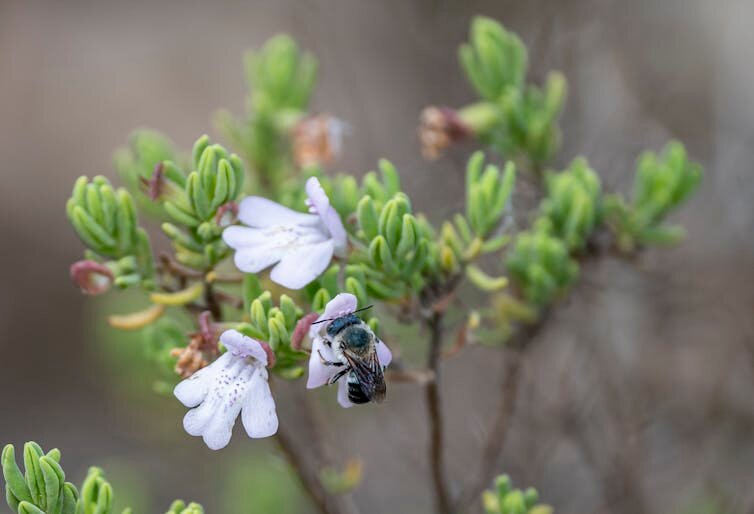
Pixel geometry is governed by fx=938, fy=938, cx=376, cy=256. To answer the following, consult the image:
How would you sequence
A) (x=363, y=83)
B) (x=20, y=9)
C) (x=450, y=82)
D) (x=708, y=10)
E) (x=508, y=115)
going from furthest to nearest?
(x=20, y=9) → (x=363, y=83) → (x=708, y=10) → (x=450, y=82) → (x=508, y=115)

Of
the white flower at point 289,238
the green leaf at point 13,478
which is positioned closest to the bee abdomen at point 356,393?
the white flower at point 289,238

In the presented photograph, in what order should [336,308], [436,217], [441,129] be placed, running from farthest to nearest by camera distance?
1. [436,217]
2. [441,129]
3. [336,308]

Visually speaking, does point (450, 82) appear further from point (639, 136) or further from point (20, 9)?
point (20, 9)

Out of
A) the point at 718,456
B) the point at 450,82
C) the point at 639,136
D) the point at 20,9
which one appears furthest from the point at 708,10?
the point at 20,9

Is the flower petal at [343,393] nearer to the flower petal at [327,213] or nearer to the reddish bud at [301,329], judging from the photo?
the reddish bud at [301,329]

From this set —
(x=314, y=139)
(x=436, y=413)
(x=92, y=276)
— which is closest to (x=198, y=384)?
(x=92, y=276)

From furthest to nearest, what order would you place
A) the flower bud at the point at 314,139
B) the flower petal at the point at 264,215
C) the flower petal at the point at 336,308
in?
the flower bud at the point at 314,139 < the flower petal at the point at 264,215 < the flower petal at the point at 336,308

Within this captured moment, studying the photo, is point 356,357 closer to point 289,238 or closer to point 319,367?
point 319,367
